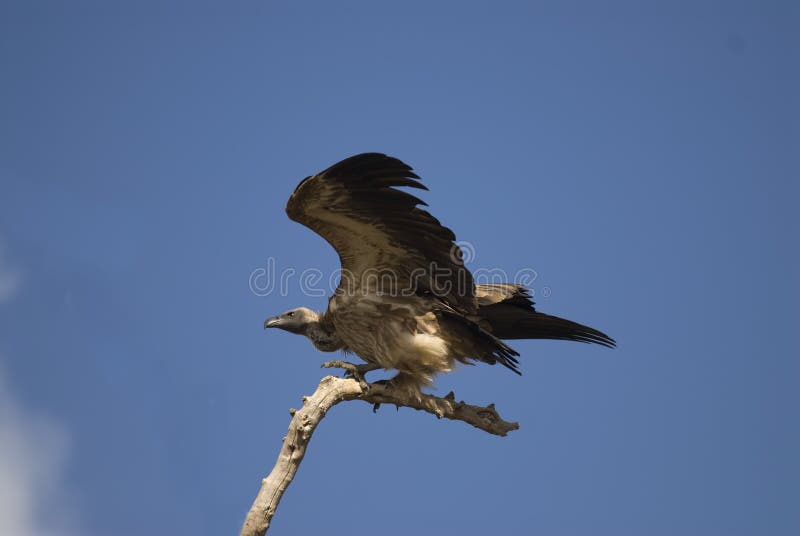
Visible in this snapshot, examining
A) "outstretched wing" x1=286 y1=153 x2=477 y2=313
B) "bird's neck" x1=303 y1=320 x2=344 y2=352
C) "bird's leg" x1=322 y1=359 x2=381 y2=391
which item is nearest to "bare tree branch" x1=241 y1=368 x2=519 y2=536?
"bird's leg" x1=322 y1=359 x2=381 y2=391

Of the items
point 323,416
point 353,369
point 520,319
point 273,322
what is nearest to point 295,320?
point 273,322

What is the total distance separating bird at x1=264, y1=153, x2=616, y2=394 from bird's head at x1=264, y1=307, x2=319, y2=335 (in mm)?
256

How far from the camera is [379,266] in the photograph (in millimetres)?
7953

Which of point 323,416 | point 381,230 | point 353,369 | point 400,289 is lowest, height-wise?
point 323,416

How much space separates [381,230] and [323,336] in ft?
4.49

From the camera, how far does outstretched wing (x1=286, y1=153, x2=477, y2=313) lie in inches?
285

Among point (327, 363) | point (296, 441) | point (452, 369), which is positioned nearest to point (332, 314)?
point (327, 363)

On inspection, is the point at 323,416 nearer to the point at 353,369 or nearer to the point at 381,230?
the point at 353,369

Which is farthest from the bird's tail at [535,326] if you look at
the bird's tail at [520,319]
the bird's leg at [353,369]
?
the bird's leg at [353,369]

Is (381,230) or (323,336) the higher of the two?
(381,230)

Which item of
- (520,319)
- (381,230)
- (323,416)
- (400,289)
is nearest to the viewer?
(323,416)

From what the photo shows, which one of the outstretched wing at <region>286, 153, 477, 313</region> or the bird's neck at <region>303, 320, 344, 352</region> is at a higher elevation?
the outstretched wing at <region>286, 153, 477, 313</region>

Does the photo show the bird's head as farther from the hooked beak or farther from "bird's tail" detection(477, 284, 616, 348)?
"bird's tail" detection(477, 284, 616, 348)

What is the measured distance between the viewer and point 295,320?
28.1 feet
